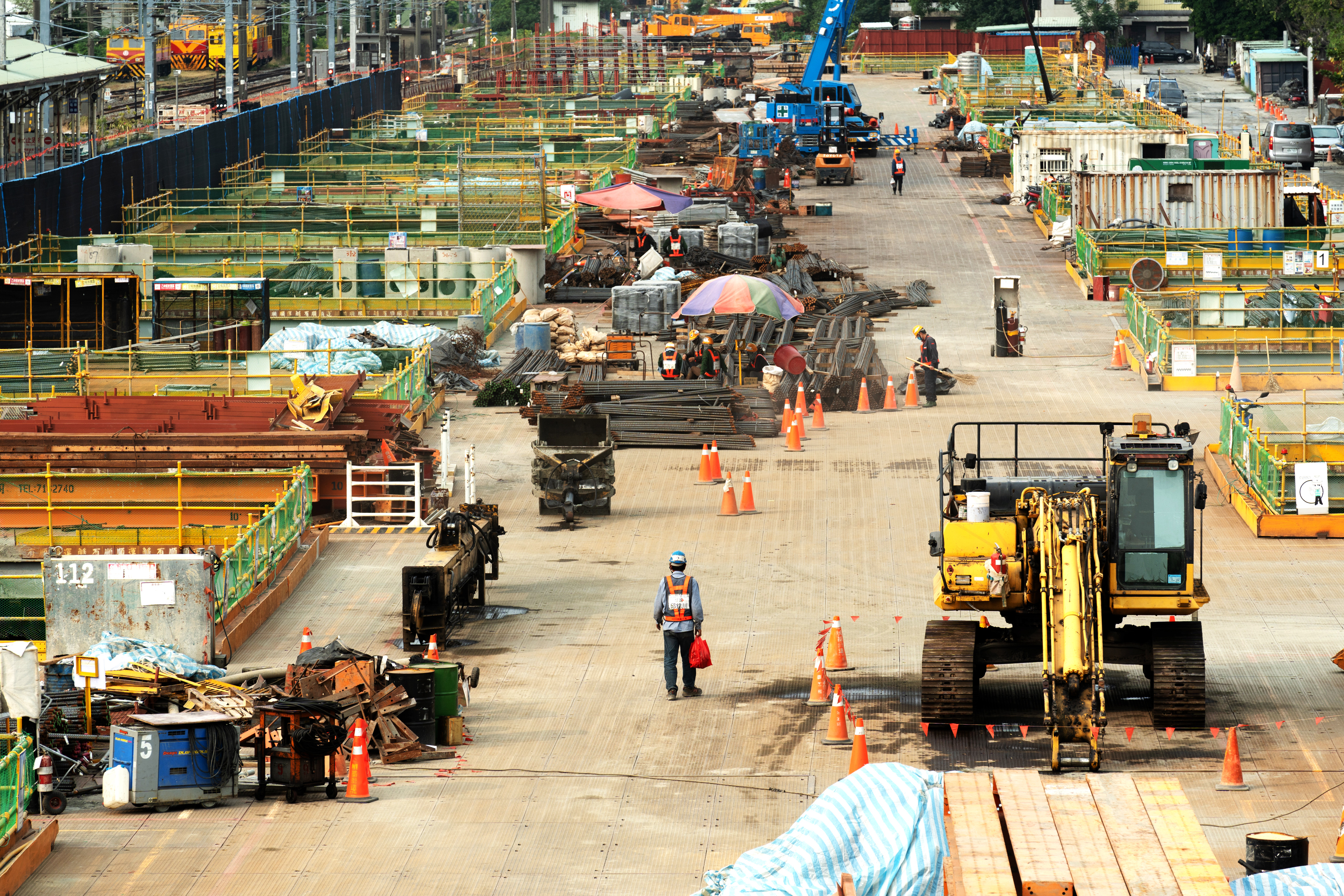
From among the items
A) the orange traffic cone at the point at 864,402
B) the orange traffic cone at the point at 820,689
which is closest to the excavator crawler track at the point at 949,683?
the orange traffic cone at the point at 820,689

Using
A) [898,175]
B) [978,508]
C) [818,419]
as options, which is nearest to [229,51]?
[898,175]

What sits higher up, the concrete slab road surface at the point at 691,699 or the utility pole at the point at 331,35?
the utility pole at the point at 331,35

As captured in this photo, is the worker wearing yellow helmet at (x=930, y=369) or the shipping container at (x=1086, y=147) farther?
the shipping container at (x=1086, y=147)

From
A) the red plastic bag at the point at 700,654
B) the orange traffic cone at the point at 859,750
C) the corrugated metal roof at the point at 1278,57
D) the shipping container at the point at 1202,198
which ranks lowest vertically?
the orange traffic cone at the point at 859,750

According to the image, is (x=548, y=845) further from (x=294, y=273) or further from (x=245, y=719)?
(x=294, y=273)

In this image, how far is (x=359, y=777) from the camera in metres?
15.3

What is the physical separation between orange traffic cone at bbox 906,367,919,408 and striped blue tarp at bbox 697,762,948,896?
22427 millimetres

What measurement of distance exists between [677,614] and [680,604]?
0.10 metres

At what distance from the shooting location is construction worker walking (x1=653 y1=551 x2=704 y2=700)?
1795 cm

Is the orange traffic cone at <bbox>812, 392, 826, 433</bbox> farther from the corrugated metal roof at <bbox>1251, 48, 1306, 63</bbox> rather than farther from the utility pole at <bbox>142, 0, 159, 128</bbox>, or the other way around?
the corrugated metal roof at <bbox>1251, 48, 1306, 63</bbox>

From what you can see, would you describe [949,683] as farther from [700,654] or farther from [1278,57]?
[1278,57]

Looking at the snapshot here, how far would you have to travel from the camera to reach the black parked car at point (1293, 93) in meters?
97.1

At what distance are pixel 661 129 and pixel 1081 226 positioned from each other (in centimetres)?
3908

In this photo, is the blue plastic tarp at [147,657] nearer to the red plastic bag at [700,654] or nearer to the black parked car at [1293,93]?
the red plastic bag at [700,654]
